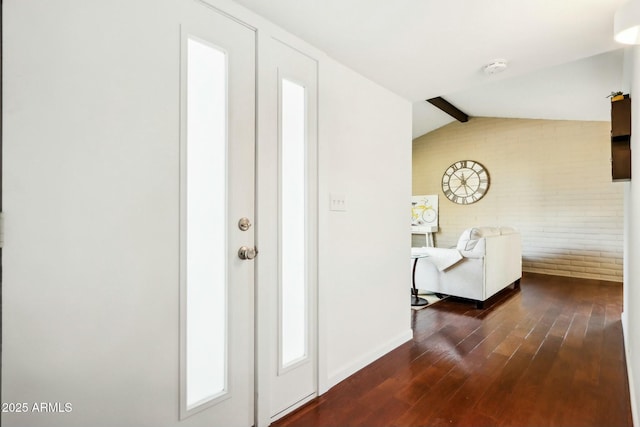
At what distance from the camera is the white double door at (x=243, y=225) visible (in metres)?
1.42

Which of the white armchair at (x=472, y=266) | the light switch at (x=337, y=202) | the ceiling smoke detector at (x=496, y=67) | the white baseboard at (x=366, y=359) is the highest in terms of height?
the ceiling smoke detector at (x=496, y=67)

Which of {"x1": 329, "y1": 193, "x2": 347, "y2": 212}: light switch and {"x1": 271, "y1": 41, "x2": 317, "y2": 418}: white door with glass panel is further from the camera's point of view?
{"x1": 329, "y1": 193, "x2": 347, "y2": 212}: light switch

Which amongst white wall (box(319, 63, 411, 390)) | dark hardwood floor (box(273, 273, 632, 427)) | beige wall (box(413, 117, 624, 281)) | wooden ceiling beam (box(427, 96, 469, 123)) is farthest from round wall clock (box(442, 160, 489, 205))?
white wall (box(319, 63, 411, 390))

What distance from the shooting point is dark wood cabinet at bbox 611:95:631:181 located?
1982mm

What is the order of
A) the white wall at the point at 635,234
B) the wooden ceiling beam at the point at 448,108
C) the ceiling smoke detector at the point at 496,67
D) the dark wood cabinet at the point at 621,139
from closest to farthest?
the white wall at the point at 635,234, the dark wood cabinet at the point at 621,139, the ceiling smoke detector at the point at 496,67, the wooden ceiling beam at the point at 448,108

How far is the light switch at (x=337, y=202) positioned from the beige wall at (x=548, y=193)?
519 cm

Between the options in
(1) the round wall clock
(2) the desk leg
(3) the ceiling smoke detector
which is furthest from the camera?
(1) the round wall clock

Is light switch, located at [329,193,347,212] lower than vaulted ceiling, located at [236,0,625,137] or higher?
lower

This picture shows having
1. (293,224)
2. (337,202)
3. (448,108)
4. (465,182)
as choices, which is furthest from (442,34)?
(465,182)

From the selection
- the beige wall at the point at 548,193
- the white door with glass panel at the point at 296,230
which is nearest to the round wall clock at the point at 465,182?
the beige wall at the point at 548,193

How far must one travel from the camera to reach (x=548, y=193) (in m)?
5.67

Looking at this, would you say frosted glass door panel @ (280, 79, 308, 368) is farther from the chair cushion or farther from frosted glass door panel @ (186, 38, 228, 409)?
the chair cushion

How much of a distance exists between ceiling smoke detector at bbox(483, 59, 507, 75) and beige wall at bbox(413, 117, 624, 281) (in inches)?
172

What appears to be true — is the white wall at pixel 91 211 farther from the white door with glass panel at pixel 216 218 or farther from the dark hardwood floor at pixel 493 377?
the dark hardwood floor at pixel 493 377
